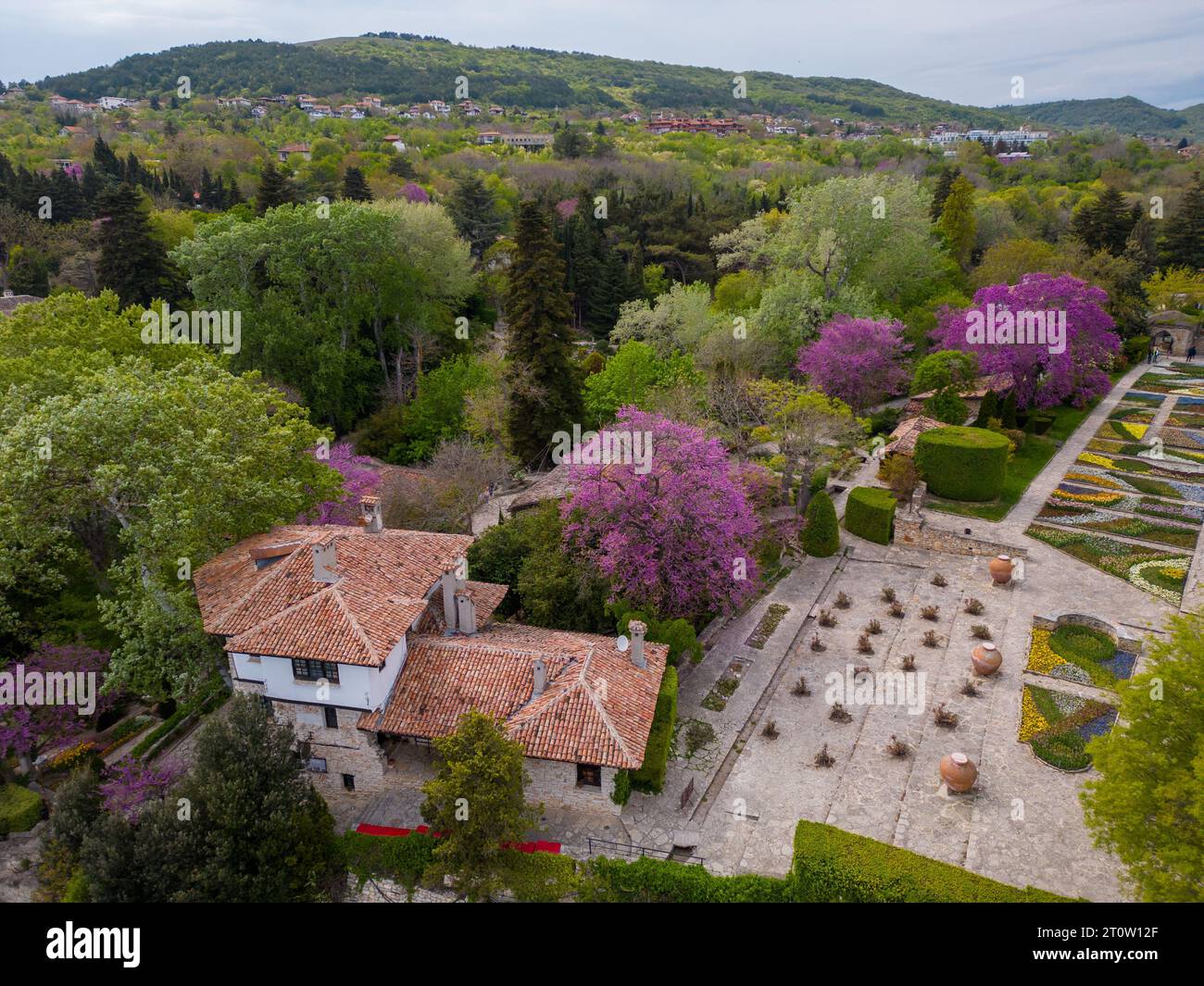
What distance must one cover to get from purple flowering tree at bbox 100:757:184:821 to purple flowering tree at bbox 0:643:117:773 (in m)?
2.36

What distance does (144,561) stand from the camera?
69.4ft

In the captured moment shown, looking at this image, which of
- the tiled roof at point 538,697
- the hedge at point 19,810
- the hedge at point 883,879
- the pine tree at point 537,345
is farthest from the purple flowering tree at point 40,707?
the pine tree at point 537,345

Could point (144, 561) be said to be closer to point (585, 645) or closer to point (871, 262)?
point (585, 645)

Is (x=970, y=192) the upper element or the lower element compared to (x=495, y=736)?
upper

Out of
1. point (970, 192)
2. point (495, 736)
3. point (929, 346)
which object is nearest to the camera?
point (495, 736)

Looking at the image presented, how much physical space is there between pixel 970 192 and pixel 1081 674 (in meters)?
50.5

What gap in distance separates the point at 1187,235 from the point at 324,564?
7741cm

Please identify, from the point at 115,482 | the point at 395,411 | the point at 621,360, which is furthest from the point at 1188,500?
the point at 115,482

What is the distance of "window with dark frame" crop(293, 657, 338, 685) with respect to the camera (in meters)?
19.2

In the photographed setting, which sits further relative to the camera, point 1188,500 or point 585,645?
point 1188,500

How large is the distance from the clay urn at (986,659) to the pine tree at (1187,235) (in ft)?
198

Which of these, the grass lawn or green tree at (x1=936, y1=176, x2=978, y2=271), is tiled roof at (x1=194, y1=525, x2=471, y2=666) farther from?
green tree at (x1=936, y1=176, x2=978, y2=271)

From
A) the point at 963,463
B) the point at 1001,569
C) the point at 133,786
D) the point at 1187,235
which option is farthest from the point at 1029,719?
the point at 1187,235
